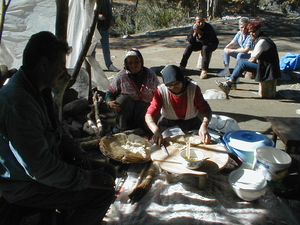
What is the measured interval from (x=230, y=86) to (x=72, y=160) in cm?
427

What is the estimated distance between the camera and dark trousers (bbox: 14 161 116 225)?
182 cm

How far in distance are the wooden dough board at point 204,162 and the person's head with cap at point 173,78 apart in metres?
0.61

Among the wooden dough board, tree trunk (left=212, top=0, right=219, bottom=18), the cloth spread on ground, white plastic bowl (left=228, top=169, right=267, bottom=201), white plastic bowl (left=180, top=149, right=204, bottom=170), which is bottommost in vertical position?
the cloth spread on ground

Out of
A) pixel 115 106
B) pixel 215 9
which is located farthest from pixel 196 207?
pixel 215 9

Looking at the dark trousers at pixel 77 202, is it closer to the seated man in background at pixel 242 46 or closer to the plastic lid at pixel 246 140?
the plastic lid at pixel 246 140

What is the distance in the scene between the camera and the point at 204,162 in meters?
2.56

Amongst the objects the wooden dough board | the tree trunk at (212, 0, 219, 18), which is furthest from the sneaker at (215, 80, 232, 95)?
the tree trunk at (212, 0, 219, 18)

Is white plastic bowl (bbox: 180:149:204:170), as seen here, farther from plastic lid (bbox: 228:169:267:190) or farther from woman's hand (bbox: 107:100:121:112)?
woman's hand (bbox: 107:100:121:112)

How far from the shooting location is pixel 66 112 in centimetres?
438

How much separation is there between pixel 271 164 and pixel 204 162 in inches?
28.1

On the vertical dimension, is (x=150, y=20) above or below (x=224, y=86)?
above

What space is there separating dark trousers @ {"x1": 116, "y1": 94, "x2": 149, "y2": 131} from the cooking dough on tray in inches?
20.3

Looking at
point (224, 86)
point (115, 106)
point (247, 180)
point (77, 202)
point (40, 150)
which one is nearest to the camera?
point (40, 150)

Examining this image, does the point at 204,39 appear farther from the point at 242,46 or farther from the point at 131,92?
the point at 131,92
